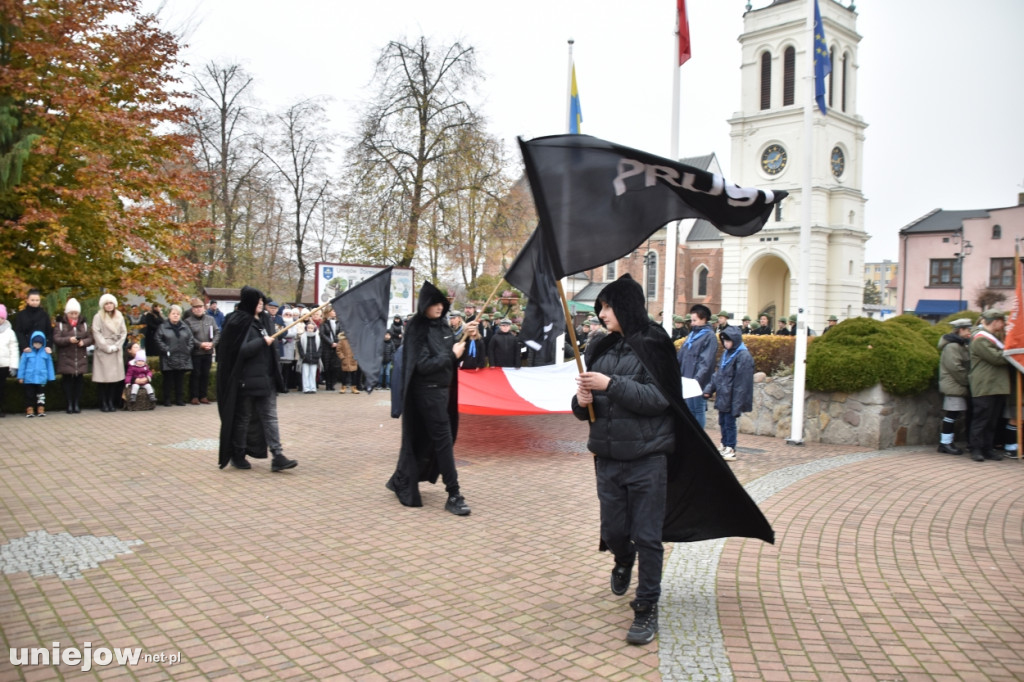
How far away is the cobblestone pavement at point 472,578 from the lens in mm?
3984

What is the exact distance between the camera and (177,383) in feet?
47.4

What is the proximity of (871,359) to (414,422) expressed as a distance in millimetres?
7372

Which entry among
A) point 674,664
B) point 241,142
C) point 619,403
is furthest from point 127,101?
point 241,142

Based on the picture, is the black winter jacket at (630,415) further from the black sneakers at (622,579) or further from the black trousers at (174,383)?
the black trousers at (174,383)

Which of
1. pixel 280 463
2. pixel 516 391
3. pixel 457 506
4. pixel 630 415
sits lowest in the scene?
pixel 457 506

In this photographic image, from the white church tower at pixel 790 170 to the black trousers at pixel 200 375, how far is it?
52768 millimetres

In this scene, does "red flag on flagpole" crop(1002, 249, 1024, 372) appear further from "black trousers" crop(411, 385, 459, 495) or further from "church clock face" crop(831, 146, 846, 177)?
"church clock face" crop(831, 146, 846, 177)

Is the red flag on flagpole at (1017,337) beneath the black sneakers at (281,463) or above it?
above

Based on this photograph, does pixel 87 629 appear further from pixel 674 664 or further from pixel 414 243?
pixel 414 243

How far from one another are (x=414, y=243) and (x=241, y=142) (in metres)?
11.3

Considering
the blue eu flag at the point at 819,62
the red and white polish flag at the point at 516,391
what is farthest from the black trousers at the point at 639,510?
the blue eu flag at the point at 819,62

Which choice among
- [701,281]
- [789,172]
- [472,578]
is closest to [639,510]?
[472,578]

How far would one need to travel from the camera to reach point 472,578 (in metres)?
5.23

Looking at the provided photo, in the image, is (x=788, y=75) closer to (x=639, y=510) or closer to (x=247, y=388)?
(x=247, y=388)
